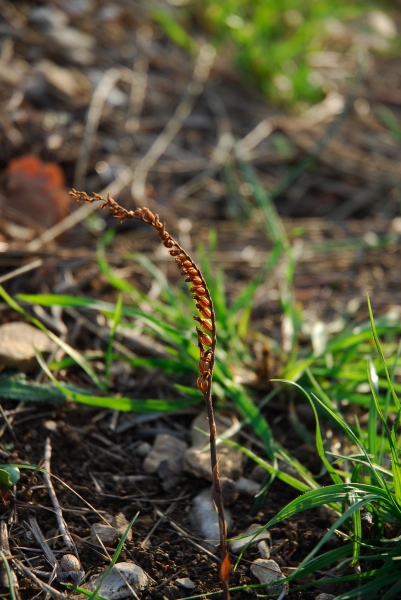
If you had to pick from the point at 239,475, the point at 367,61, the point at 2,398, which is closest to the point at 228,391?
the point at 239,475

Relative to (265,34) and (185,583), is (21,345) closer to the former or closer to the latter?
(185,583)

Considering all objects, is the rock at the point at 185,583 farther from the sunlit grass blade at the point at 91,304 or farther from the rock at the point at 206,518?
the sunlit grass blade at the point at 91,304

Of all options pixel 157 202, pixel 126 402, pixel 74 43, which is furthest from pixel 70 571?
pixel 74 43

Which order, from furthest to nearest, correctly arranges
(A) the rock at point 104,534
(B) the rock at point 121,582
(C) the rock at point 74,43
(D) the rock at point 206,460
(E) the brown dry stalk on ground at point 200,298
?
(C) the rock at point 74,43, (D) the rock at point 206,460, (A) the rock at point 104,534, (B) the rock at point 121,582, (E) the brown dry stalk on ground at point 200,298

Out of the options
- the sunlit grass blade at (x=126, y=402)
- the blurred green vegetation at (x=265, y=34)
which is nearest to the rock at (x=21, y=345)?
the sunlit grass blade at (x=126, y=402)

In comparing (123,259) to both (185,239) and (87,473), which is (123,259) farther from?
(87,473)
